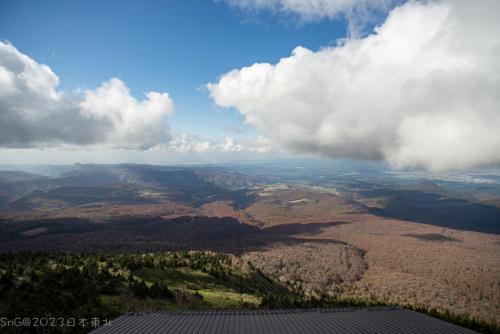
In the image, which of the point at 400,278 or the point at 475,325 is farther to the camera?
the point at 400,278

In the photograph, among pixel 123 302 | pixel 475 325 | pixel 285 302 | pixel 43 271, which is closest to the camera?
pixel 123 302

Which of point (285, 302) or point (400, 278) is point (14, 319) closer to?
point (285, 302)

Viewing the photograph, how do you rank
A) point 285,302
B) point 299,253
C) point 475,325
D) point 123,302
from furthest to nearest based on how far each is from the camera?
point 299,253
point 285,302
point 475,325
point 123,302

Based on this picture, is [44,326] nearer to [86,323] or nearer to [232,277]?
[86,323]

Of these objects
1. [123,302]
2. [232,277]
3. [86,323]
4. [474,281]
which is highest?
[86,323]

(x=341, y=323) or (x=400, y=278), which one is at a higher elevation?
(x=341, y=323)

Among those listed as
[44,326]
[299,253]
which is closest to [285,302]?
[44,326]
